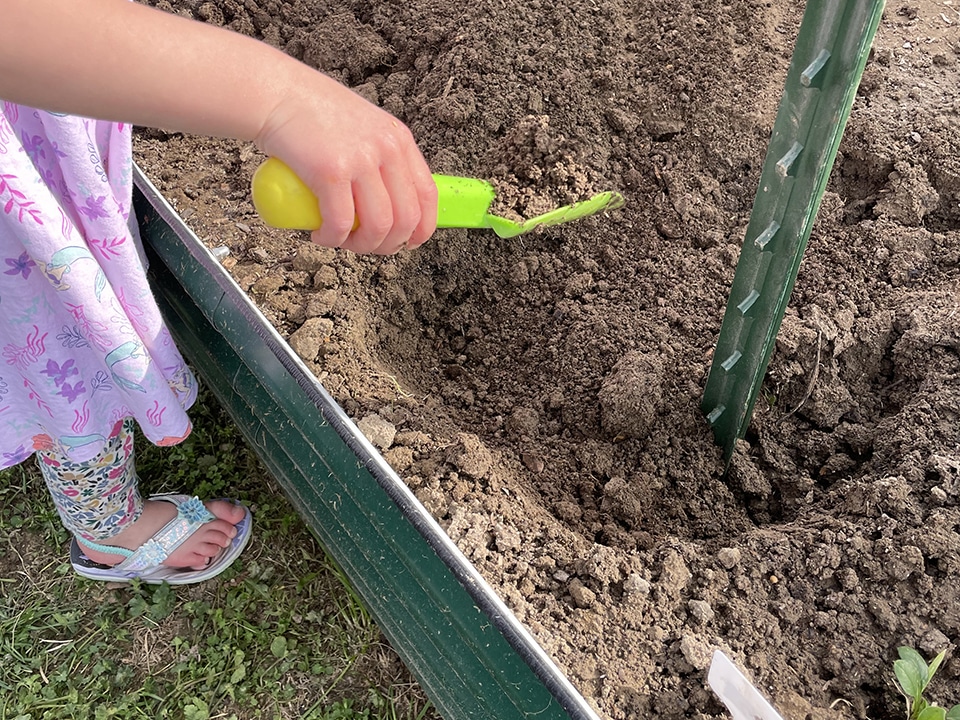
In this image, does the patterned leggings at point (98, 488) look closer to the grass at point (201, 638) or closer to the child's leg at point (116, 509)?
the child's leg at point (116, 509)

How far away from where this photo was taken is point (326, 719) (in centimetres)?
153

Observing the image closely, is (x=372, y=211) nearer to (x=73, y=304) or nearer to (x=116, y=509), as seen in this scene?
(x=73, y=304)

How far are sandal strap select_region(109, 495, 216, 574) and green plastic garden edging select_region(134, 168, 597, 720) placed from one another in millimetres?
182

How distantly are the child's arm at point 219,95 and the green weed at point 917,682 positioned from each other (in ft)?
2.73

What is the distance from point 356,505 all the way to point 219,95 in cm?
70

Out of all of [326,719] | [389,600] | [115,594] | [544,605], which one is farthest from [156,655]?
[544,605]

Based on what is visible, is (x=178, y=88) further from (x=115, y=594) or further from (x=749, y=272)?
(x=115, y=594)

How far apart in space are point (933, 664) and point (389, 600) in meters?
0.81

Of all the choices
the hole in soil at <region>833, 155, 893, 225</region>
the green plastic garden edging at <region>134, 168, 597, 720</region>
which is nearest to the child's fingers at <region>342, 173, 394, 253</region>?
the green plastic garden edging at <region>134, 168, 597, 720</region>

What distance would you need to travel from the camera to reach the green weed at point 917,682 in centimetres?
107

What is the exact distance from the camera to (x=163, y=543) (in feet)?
5.53

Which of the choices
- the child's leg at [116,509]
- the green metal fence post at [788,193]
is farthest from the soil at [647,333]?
the child's leg at [116,509]

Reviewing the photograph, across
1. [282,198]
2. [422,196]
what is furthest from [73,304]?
[422,196]

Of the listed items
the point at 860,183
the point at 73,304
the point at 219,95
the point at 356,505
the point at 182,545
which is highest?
the point at 219,95
